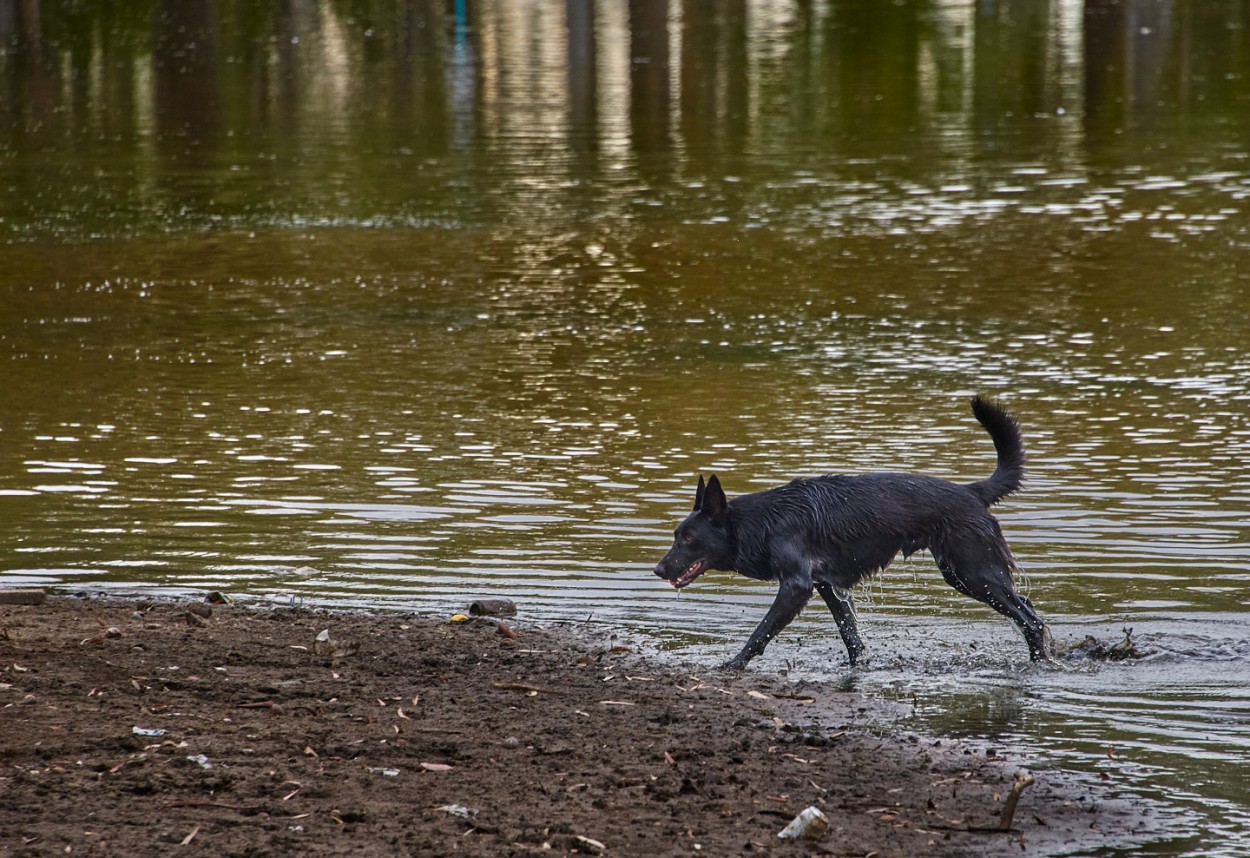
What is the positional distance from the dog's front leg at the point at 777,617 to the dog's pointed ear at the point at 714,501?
424mm

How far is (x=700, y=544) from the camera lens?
8508mm

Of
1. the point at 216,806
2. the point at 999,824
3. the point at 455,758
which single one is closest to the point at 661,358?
the point at 455,758

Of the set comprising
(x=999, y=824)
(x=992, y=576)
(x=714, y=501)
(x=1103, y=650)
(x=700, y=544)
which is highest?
(x=714, y=501)

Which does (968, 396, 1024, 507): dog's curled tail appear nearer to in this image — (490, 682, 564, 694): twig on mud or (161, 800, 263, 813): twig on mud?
(490, 682, 564, 694): twig on mud

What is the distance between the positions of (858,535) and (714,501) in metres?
0.66

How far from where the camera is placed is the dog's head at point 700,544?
8.48 m

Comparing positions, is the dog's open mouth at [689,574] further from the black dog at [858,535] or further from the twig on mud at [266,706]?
the twig on mud at [266,706]

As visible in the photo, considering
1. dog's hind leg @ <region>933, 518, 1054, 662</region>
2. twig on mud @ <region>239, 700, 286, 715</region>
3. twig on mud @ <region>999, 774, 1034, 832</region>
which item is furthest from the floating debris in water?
twig on mud @ <region>239, 700, 286, 715</region>

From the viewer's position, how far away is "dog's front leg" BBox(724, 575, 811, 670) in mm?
8195

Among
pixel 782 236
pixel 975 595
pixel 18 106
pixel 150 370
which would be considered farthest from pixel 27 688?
pixel 18 106

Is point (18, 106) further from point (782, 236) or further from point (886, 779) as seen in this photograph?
point (886, 779)

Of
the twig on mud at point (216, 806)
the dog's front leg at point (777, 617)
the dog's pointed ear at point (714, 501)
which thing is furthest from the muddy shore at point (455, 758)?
the dog's pointed ear at point (714, 501)

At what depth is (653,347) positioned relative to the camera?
628 inches

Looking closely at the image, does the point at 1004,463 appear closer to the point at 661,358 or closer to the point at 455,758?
the point at 455,758
